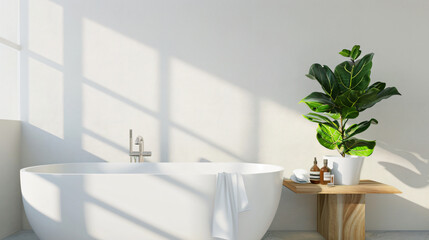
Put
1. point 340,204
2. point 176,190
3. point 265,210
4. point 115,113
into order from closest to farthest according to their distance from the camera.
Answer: point 176,190
point 265,210
point 340,204
point 115,113

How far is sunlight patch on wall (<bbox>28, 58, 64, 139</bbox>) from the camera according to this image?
10.4ft

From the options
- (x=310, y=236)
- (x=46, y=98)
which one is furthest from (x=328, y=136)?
(x=46, y=98)

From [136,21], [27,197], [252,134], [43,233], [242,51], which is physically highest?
[136,21]

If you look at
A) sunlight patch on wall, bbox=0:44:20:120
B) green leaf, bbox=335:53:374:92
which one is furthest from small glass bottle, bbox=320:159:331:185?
sunlight patch on wall, bbox=0:44:20:120

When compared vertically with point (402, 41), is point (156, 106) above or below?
below

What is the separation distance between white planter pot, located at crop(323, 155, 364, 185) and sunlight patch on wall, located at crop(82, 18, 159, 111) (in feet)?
4.93

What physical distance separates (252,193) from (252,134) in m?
0.92

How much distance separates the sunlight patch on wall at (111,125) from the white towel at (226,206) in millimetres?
1072

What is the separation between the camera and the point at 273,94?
3.20 m

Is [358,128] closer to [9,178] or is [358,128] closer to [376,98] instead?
[376,98]

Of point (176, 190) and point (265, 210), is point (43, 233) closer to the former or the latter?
point (176, 190)

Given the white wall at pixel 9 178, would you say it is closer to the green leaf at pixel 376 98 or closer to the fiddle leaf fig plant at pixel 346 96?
the fiddle leaf fig plant at pixel 346 96

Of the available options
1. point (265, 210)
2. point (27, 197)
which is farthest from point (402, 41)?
point (27, 197)

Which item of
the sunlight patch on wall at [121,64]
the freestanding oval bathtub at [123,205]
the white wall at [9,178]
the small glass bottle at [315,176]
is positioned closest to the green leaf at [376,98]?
the small glass bottle at [315,176]
